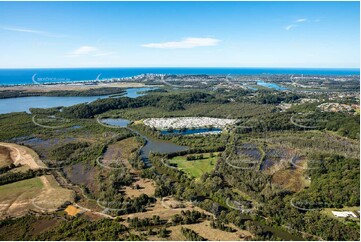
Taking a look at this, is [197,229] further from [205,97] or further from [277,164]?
[205,97]

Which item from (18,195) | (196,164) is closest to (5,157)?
(18,195)

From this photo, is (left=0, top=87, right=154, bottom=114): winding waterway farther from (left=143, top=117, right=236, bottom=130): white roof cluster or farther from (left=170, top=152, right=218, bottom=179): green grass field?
(left=170, top=152, right=218, bottom=179): green grass field

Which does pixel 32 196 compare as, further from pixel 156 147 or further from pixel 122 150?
pixel 156 147

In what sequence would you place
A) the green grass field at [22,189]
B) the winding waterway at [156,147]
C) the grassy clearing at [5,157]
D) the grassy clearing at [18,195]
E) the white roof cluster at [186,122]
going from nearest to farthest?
the grassy clearing at [18,195] < the green grass field at [22,189] < the grassy clearing at [5,157] < the winding waterway at [156,147] < the white roof cluster at [186,122]

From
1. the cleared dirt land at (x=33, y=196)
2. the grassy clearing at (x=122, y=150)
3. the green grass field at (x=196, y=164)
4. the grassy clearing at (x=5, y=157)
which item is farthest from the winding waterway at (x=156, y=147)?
the grassy clearing at (x=5, y=157)

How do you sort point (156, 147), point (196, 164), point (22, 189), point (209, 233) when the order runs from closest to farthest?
point (209, 233) < point (22, 189) < point (196, 164) < point (156, 147)

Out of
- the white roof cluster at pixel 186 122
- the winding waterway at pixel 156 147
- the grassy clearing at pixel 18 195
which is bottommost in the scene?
the grassy clearing at pixel 18 195

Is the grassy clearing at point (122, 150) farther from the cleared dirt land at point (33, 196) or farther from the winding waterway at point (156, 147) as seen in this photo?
the cleared dirt land at point (33, 196)

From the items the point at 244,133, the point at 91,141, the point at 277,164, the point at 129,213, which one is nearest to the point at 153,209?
the point at 129,213

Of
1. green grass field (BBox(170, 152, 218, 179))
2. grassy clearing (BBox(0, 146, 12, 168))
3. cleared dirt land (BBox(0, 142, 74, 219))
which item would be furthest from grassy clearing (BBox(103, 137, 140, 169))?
grassy clearing (BBox(0, 146, 12, 168))
